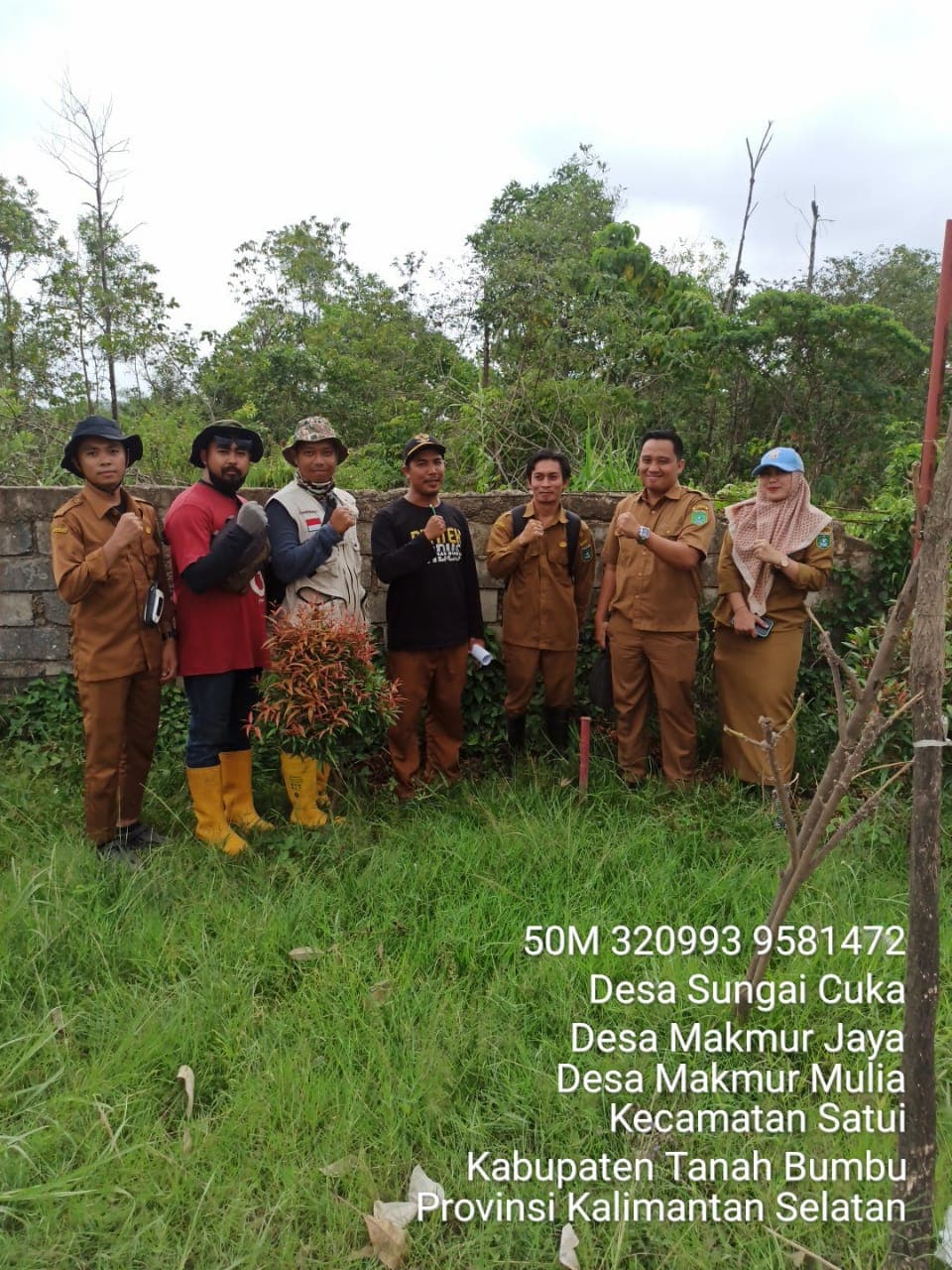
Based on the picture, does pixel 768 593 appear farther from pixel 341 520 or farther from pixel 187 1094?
pixel 187 1094

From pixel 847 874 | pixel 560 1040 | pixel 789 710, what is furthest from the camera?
pixel 789 710

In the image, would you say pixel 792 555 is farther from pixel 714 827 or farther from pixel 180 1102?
pixel 180 1102

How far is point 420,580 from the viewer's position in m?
3.95

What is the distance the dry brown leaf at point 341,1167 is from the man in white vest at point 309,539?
70.2 inches

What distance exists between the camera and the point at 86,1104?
2.19 metres

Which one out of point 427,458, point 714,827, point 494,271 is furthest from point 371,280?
point 714,827

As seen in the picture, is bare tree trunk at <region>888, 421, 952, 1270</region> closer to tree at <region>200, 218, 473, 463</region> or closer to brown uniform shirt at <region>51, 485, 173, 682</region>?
brown uniform shirt at <region>51, 485, 173, 682</region>

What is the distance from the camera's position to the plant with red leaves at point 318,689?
333cm

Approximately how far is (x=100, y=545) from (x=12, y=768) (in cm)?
153

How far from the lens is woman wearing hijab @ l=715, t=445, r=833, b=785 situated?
3828 millimetres

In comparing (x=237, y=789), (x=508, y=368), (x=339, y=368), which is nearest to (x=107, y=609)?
(x=237, y=789)

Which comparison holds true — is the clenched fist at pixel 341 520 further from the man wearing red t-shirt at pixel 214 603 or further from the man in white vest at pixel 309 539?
the man wearing red t-shirt at pixel 214 603

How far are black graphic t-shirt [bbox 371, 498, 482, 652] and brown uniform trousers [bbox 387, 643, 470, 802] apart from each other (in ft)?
0.27

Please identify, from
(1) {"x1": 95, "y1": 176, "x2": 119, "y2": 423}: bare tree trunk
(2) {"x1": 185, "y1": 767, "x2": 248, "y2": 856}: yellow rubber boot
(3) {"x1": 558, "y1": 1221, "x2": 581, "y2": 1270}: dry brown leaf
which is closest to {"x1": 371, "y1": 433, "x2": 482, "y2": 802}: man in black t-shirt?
(2) {"x1": 185, "y1": 767, "x2": 248, "y2": 856}: yellow rubber boot
